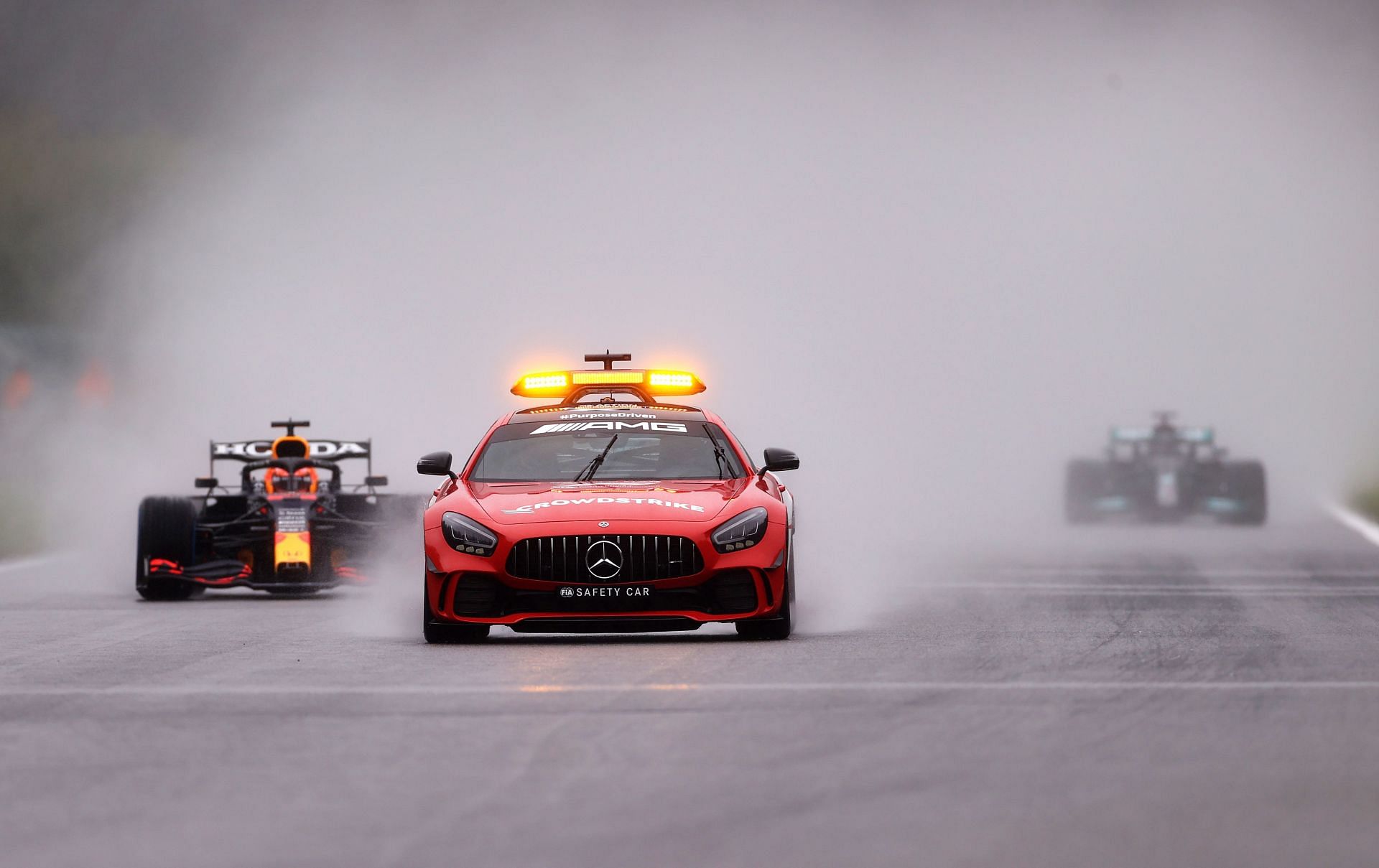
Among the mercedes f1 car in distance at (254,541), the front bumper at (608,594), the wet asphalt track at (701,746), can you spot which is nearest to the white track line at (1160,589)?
the wet asphalt track at (701,746)

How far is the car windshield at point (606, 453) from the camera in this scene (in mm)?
13648

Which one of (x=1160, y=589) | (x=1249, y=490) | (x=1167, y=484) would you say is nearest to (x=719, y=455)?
(x=1160, y=589)

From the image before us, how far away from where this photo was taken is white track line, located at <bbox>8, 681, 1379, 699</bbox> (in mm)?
9875

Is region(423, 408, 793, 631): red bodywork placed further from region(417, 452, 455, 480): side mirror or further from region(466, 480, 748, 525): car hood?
region(417, 452, 455, 480): side mirror

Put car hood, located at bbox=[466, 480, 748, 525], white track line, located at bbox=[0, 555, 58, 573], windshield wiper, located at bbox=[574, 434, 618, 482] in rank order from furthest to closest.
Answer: white track line, located at bbox=[0, 555, 58, 573] → windshield wiper, located at bbox=[574, 434, 618, 482] → car hood, located at bbox=[466, 480, 748, 525]

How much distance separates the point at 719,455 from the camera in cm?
1380

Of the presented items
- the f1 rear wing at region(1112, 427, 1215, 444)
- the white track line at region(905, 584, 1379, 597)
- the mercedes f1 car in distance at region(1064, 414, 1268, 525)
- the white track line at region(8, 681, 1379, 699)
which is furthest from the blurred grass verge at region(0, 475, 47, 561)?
the f1 rear wing at region(1112, 427, 1215, 444)

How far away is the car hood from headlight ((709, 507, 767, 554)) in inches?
4.6

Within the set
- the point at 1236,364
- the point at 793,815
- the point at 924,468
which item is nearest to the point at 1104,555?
the point at 793,815

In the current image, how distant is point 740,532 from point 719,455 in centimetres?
149

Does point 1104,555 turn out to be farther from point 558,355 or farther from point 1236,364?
point 1236,364

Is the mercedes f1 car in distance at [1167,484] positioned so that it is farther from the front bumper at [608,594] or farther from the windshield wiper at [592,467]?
the front bumper at [608,594]

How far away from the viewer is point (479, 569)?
484 inches

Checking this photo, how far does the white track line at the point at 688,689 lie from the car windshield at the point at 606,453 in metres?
3.51
